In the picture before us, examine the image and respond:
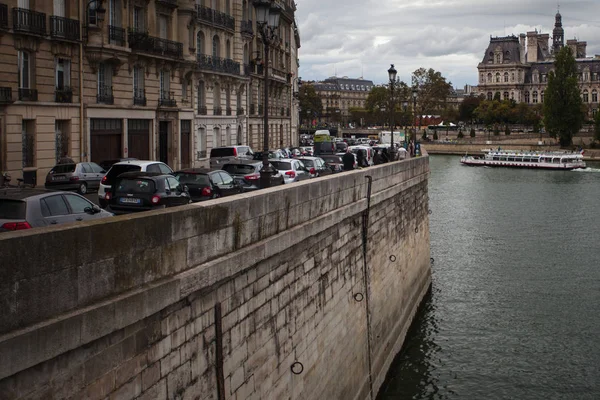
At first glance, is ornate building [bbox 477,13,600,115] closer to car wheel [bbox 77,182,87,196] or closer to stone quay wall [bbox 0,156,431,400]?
car wheel [bbox 77,182,87,196]

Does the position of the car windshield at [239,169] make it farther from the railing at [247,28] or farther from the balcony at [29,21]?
the railing at [247,28]

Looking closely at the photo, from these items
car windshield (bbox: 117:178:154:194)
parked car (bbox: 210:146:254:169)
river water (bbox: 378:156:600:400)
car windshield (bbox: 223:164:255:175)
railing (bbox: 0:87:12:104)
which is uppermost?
railing (bbox: 0:87:12:104)

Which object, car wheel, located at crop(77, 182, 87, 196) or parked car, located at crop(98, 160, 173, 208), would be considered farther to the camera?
car wheel, located at crop(77, 182, 87, 196)

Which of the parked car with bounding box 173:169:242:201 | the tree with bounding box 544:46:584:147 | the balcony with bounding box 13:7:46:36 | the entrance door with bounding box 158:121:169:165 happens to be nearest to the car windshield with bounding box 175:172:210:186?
the parked car with bounding box 173:169:242:201

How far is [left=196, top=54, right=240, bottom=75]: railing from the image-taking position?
45.5 metres

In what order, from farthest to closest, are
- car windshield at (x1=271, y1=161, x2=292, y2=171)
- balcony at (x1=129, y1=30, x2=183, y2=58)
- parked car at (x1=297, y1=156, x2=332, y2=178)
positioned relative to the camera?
balcony at (x1=129, y1=30, x2=183, y2=58)
parked car at (x1=297, y1=156, x2=332, y2=178)
car windshield at (x1=271, y1=161, x2=292, y2=171)

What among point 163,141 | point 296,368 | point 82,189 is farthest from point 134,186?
point 163,141

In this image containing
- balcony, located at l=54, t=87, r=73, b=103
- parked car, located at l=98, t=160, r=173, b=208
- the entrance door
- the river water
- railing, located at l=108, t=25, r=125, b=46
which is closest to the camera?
the river water

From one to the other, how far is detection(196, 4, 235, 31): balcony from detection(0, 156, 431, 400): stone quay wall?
30400mm

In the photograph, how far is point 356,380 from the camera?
608 inches

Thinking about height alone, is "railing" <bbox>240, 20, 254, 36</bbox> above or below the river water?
above

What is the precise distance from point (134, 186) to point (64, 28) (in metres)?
15.0

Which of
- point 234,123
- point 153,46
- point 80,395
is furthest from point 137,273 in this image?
point 234,123

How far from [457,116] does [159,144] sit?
134239mm
